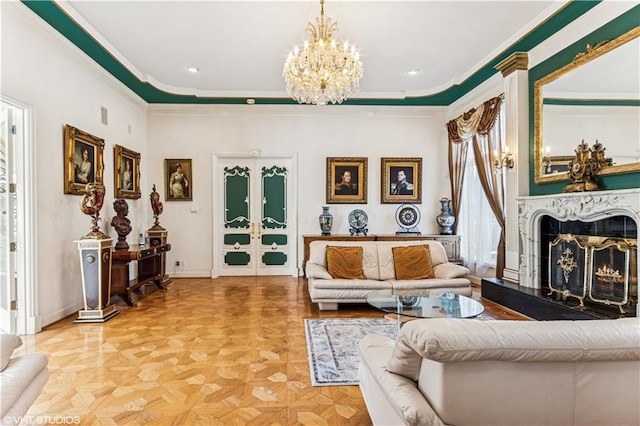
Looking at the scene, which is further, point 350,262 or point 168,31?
point 350,262

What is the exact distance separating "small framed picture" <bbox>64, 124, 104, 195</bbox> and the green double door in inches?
86.8

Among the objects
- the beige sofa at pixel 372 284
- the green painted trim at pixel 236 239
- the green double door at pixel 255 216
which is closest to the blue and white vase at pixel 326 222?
the green double door at pixel 255 216

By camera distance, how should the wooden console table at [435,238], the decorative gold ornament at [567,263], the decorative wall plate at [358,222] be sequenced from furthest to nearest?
the decorative wall plate at [358,222], the wooden console table at [435,238], the decorative gold ornament at [567,263]

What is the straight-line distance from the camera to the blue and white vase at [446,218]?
6.34 metres

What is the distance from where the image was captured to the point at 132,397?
2375 mm

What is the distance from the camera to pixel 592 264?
11.6 ft

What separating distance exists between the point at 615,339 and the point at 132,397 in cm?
273

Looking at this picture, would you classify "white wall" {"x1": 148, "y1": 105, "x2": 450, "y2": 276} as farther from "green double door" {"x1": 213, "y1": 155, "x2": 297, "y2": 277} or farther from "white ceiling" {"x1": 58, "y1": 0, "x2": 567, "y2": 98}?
"white ceiling" {"x1": 58, "y1": 0, "x2": 567, "y2": 98}

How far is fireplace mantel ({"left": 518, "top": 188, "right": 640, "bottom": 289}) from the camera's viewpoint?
308cm

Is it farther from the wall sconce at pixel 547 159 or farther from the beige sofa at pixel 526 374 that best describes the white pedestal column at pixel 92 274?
the wall sconce at pixel 547 159

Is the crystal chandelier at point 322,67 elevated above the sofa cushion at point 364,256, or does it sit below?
above

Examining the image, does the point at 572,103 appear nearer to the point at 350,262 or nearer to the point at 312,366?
the point at 350,262

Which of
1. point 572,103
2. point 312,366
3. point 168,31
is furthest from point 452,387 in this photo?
point 168,31

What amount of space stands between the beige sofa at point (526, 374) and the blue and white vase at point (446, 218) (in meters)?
5.13
